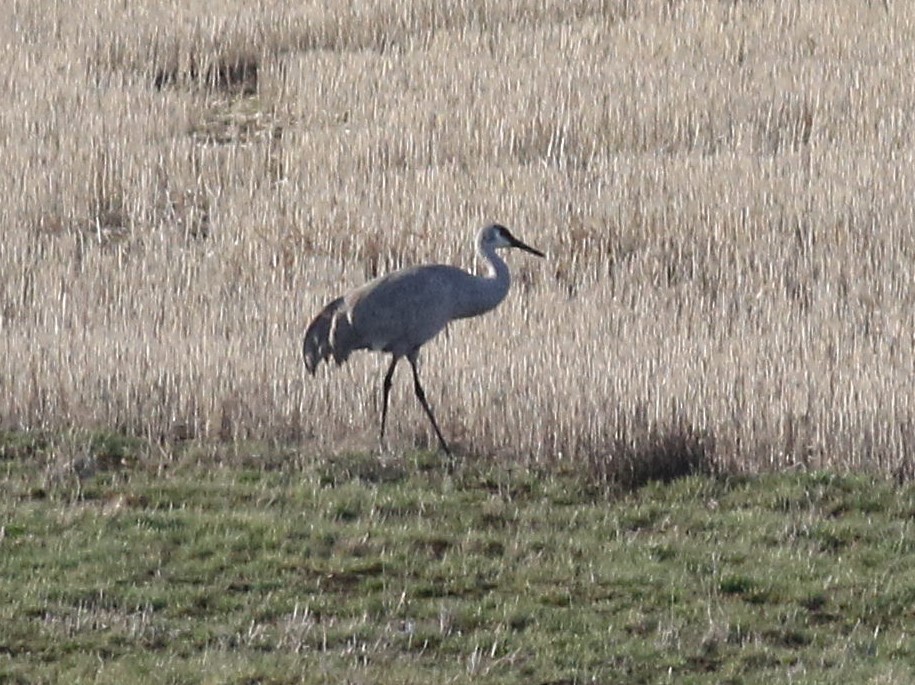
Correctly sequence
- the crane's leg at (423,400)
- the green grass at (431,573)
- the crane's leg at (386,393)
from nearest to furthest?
the green grass at (431,573), the crane's leg at (423,400), the crane's leg at (386,393)

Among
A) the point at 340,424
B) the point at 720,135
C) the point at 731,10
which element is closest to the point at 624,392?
the point at 340,424

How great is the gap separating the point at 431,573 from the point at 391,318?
235 cm

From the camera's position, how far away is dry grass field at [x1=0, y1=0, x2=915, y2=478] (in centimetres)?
1048

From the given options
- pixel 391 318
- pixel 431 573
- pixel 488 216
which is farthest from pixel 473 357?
pixel 488 216

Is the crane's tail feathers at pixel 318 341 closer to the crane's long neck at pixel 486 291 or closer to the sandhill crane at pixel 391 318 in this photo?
the sandhill crane at pixel 391 318

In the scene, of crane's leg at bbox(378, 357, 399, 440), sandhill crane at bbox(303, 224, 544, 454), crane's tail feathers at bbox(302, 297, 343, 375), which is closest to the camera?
crane's leg at bbox(378, 357, 399, 440)

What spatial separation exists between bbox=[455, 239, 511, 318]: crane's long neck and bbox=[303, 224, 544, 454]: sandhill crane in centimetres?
4

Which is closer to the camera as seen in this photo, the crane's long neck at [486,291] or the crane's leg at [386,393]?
the crane's leg at [386,393]

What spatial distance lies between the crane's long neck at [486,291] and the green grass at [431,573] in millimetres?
1119

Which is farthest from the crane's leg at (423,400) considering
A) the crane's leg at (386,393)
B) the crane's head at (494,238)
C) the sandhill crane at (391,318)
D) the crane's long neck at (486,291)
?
the crane's head at (494,238)

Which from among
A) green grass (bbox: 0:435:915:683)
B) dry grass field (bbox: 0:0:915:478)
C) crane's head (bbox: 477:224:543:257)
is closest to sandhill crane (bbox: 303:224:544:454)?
dry grass field (bbox: 0:0:915:478)

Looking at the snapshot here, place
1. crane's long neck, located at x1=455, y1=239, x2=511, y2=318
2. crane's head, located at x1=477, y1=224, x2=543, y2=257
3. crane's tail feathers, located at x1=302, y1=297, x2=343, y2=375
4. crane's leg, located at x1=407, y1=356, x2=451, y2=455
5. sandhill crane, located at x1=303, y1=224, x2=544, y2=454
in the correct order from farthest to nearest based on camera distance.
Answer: crane's head, located at x1=477, y1=224, x2=543, y2=257 < crane's long neck, located at x1=455, y1=239, x2=511, y2=318 < crane's tail feathers, located at x1=302, y1=297, x2=343, y2=375 < sandhill crane, located at x1=303, y1=224, x2=544, y2=454 < crane's leg, located at x1=407, y1=356, x2=451, y2=455

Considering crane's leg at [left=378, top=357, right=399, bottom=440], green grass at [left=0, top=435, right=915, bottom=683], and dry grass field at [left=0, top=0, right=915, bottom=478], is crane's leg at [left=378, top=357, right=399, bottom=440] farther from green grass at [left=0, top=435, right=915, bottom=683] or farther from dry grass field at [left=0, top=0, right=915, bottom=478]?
green grass at [left=0, top=435, right=915, bottom=683]

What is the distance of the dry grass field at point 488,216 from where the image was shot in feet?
34.4
